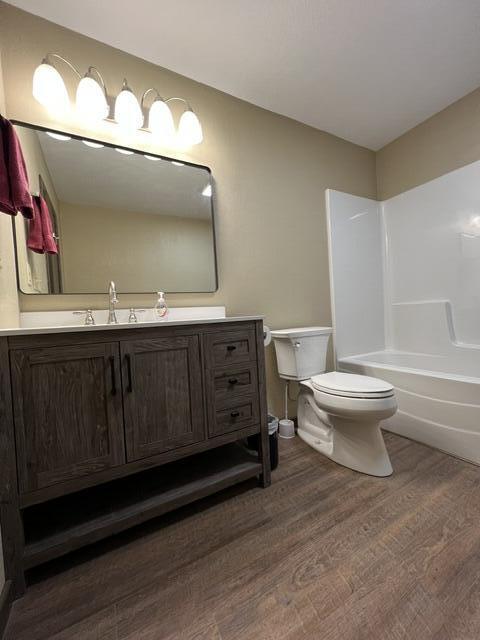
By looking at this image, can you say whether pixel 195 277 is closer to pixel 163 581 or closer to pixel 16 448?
pixel 16 448

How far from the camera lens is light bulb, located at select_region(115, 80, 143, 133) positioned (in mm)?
1406

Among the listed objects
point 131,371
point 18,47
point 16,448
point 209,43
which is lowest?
point 16,448

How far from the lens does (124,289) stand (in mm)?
1483

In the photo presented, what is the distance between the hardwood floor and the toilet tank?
0.69 metres

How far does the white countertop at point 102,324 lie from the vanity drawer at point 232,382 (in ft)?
0.75

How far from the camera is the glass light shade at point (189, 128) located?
1.58 meters

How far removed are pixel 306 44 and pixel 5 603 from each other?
2.69 m

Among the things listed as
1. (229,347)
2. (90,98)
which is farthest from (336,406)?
(90,98)

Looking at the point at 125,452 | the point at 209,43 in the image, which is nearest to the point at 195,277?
the point at 125,452

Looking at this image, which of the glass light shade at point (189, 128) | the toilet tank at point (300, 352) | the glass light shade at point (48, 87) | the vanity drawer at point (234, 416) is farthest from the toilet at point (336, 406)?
the glass light shade at point (48, 87)

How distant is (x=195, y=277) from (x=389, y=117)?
2021 mm

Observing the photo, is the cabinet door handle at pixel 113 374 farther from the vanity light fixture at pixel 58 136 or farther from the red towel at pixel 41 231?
the vanity light fixture at pixel 58 136

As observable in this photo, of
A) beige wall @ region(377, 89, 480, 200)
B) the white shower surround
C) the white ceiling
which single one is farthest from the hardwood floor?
the white ceiling

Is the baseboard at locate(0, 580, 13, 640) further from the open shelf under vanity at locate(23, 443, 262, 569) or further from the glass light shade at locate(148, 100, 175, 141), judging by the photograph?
the glass light shade at locate(148, 100, 175, 141)
